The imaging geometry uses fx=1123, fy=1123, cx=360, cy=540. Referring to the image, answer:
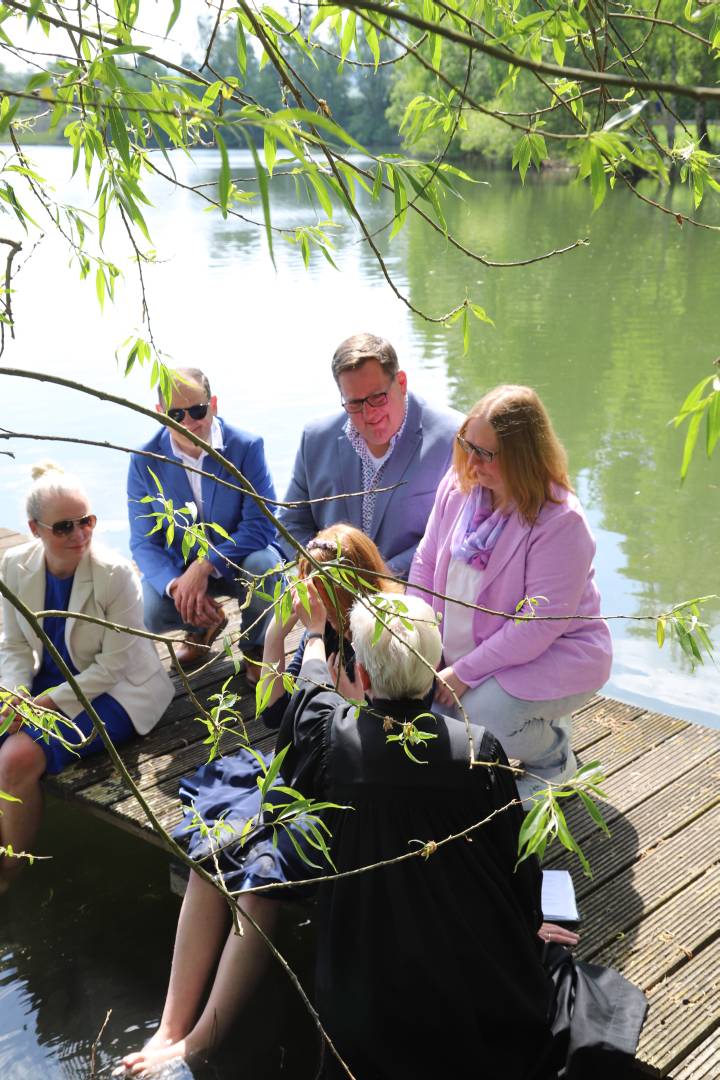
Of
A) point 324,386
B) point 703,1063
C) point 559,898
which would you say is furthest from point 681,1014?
point 324,386

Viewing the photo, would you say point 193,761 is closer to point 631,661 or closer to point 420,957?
point 420,957

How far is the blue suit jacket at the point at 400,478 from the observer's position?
4.08 metres

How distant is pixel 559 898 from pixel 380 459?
178 centimetres

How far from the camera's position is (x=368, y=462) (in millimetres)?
4172

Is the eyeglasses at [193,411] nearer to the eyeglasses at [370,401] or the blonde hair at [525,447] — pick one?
the eyeglasses at [370,401]

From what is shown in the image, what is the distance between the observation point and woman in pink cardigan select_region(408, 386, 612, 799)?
3.25 meters

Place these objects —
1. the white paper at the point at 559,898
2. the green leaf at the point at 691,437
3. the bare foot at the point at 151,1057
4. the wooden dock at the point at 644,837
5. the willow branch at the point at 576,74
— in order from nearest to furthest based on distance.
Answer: the willow branch at the point at 576,74 → the green leaf at the point at 691,437 → the wooden dock at the point at 644,837 → the bare foot at the point at 151,1057 → the white paper at the point at 559,898

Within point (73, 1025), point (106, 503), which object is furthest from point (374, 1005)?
point (106, 503)

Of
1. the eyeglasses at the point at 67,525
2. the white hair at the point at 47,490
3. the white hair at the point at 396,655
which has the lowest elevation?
the eyeglasses at the point at 67,525

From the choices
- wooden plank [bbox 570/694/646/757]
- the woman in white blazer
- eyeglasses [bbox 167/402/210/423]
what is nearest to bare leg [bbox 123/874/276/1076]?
the woman in white blazer

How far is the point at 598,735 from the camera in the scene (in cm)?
394

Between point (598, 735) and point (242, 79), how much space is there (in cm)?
262

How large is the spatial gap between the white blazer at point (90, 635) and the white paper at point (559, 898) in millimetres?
1627

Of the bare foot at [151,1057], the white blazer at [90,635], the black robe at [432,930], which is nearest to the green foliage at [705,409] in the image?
the black robe at [432,930]
